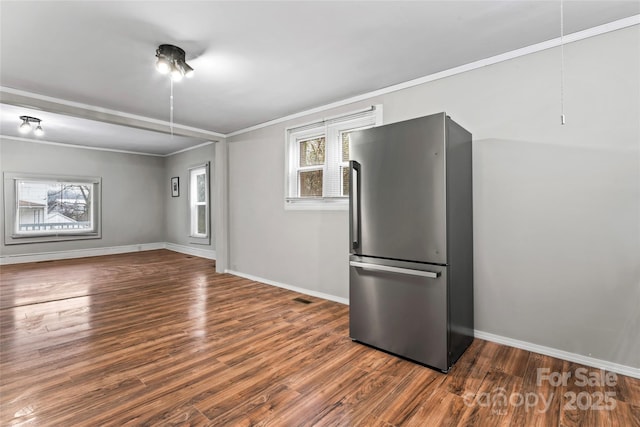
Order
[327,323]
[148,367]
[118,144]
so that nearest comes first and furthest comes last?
[148,367] < [327,323] < [118,144]

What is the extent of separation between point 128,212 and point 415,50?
768 centimetres

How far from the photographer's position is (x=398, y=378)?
2.05 m

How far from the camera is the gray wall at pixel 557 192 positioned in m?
2.09

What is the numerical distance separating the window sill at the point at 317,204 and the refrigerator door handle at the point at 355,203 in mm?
987

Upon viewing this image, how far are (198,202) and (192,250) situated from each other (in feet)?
3.84

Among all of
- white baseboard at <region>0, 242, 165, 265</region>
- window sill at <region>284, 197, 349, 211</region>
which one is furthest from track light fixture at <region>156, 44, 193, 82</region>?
white baseboard at <region>0, 242, 165, 265</region>

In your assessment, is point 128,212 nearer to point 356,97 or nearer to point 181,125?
point 181,125

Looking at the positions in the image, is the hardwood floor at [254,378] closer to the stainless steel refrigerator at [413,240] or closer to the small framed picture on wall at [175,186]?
the stainless steel refrigerator at [413,240]

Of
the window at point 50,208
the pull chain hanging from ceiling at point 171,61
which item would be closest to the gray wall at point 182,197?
the window at point 50,208

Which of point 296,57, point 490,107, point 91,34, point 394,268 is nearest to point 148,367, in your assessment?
point 394,268

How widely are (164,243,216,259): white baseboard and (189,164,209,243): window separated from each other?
1.07ft

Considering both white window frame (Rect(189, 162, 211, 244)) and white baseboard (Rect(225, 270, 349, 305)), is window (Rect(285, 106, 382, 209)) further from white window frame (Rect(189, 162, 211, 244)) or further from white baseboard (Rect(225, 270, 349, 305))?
white window frame (Rect(189, 162, 211, 244))

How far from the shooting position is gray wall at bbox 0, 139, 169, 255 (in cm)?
611

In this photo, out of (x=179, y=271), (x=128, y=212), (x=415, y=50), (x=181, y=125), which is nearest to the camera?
(x=415, y=50)
